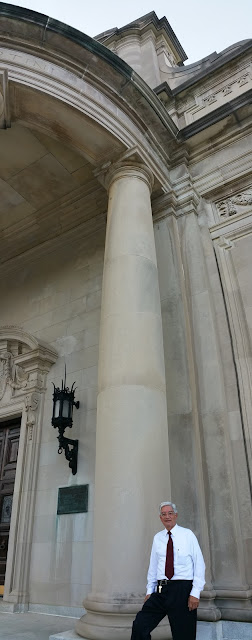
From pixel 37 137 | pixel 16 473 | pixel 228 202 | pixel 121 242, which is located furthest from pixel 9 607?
pixel 37 137

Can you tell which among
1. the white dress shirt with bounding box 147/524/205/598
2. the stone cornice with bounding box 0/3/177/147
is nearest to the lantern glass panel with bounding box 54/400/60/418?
the white dress shirt with bounding box 147/524/205/598

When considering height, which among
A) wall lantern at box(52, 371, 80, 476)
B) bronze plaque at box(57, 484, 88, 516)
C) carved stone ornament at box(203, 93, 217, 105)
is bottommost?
bronze plaque at box(57, 484, 88, 516)

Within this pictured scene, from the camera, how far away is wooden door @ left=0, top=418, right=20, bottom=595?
789 cm

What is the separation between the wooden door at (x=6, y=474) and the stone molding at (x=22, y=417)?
11.8 inches

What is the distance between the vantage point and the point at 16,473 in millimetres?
7984

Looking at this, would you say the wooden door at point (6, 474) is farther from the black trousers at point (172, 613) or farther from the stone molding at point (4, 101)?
the stone molding at point (4, 101)

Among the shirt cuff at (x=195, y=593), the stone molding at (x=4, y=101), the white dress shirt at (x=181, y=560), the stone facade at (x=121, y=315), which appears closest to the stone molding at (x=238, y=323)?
the stone facade at (x=121, y=315)

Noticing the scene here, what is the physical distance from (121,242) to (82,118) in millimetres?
2604

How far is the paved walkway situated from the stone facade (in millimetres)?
263

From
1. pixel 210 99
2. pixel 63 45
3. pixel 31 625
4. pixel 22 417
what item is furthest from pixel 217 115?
pixel 31 625

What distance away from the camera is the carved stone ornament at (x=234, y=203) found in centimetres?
799

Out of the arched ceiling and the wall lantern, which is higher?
the arched ceiling

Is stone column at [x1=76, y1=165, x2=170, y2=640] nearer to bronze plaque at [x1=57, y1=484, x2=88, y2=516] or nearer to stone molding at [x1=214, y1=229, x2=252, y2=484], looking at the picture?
stone molding at [x1=214, y1=229, x2=252, y2=484]

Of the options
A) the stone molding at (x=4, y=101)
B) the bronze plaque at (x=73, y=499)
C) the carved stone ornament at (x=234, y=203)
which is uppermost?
the stone molding at (x=4, y=101)
